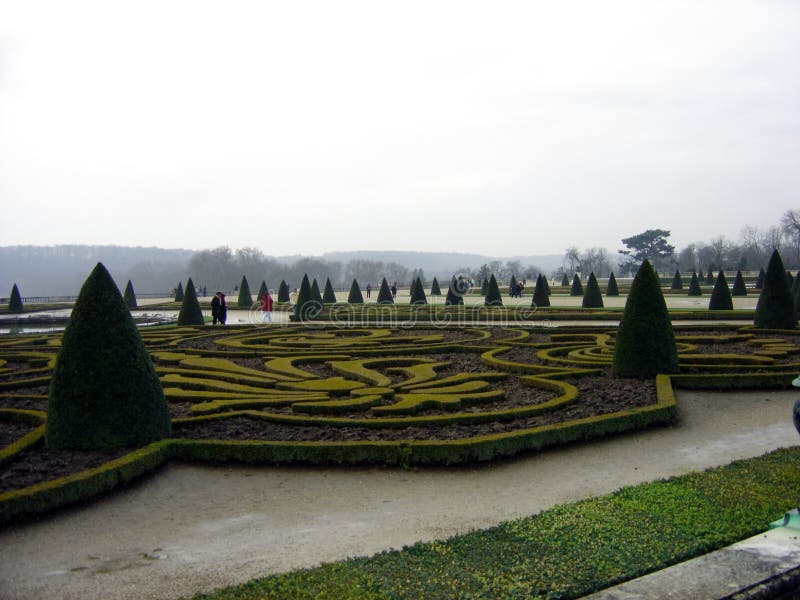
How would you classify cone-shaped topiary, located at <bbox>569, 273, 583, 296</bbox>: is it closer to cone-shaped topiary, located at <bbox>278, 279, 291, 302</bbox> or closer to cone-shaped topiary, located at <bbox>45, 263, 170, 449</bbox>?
cone-shaped topiary, located at <bbox>278, 279, 291, 302</bbox>

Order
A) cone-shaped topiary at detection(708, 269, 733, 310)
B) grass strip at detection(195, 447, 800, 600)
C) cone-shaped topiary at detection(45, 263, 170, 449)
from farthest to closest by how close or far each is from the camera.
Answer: cone-shaped topiary at detection(708, 269, 733, 310)
cone-shaped topiary at detection(45, 263, 170, 449)
grass strip at detection(195, 447, 800, 600)

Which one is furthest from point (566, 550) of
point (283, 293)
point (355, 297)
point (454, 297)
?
point (283, 293)

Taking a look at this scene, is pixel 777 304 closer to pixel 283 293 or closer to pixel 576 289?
pixel 576 289

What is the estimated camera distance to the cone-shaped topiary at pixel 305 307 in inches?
989

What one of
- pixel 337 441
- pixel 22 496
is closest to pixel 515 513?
pixel 337 441

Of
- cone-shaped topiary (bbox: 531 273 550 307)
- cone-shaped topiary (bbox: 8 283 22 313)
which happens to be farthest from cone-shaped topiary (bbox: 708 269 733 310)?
cone-shaped topiary (bbox: 8 283 22 313)

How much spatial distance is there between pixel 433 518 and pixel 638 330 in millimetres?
6348

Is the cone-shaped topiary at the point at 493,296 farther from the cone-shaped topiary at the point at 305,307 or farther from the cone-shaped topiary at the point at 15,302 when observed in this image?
the cone-shaped topiary at the point at 15,302

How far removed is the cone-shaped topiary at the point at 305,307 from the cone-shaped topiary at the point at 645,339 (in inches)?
614

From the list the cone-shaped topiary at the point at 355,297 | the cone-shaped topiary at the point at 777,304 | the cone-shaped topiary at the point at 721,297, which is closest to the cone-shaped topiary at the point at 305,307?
the cone-shaped topiary at the point at 355,297

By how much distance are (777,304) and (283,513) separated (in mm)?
15181

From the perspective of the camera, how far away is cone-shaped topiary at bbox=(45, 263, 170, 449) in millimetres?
6605

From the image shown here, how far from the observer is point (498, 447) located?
682cm

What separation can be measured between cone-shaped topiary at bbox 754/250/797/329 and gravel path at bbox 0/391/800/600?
390 inches
